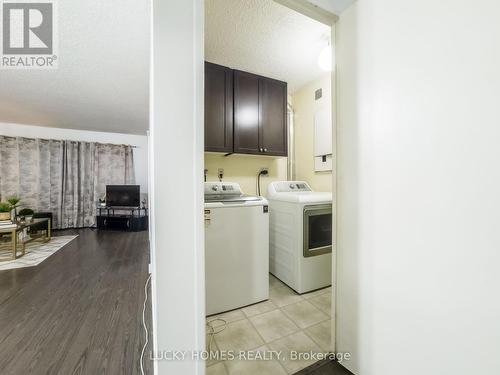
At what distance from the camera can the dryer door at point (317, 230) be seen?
6.51ft

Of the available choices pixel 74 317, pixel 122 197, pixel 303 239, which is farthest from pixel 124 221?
pixel 303 239

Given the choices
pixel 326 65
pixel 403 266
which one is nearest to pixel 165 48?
pixel 403 266

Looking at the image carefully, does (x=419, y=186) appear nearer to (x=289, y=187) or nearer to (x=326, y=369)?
(x=326, y=369)

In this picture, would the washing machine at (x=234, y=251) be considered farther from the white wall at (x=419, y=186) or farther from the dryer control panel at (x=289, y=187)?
the white wall at (x=419, y=186)

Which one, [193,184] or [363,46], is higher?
[363,46]

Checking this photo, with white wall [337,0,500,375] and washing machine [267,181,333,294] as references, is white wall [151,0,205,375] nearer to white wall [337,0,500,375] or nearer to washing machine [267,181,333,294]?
white wall [337,0,500,375]

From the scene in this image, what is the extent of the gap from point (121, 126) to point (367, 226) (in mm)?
5427

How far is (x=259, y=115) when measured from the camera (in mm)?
2217

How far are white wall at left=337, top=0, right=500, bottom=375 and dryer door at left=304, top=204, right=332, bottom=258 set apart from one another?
77 centimetres

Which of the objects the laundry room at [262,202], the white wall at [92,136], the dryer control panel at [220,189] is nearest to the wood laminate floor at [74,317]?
the laundry room at [262,202]

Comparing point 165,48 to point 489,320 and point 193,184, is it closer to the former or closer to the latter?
point 193,184

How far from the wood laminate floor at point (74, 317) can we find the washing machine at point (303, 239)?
134 cm

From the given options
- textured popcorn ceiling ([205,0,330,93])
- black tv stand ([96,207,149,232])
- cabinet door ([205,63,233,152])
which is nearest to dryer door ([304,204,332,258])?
cabinet door ([205,63,233,152])

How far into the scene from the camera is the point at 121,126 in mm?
4809
